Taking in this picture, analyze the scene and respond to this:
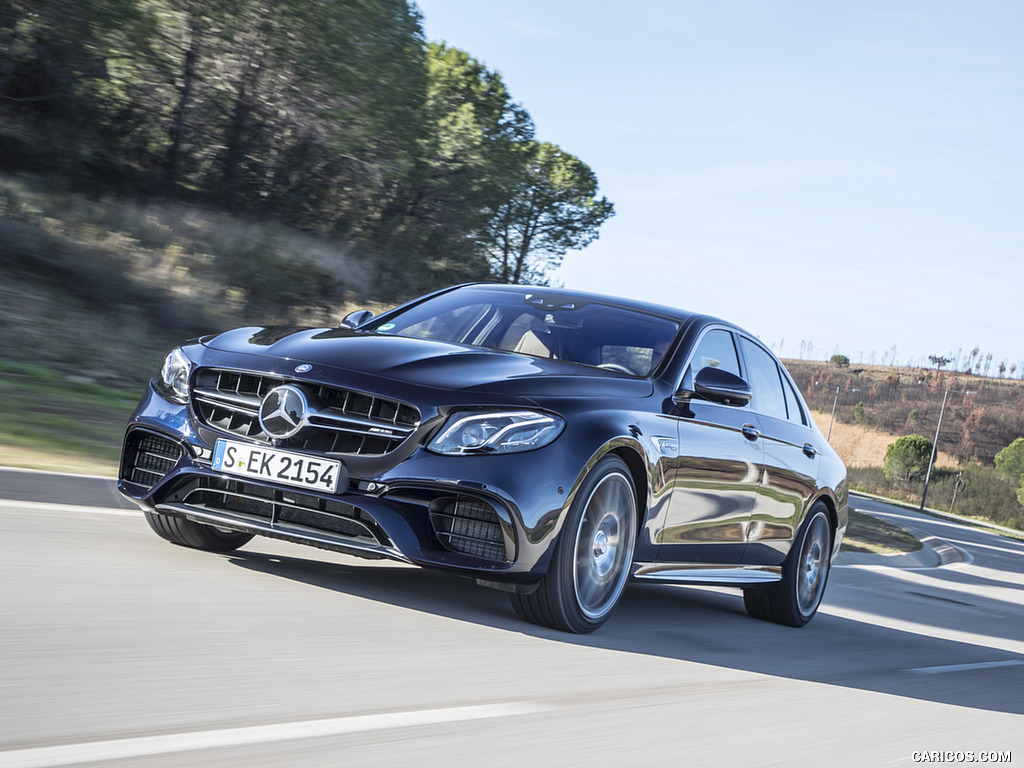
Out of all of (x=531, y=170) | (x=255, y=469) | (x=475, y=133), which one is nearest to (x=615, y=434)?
(x=255, y=469)

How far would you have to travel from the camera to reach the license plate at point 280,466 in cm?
454

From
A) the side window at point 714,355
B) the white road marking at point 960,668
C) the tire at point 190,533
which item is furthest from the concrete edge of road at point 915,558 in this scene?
the tire at point 190,533

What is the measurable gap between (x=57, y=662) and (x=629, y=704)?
1.87 m

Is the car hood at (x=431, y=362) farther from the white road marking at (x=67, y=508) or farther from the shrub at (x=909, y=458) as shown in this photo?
the shrub at (x=909, y=458)

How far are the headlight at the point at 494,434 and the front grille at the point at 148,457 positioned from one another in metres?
1.20

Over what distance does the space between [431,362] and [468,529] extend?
0.75 m

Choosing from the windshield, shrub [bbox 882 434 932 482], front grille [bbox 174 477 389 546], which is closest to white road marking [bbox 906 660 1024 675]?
the windshield

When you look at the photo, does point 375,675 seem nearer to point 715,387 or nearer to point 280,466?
point 280,466

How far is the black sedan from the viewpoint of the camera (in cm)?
452

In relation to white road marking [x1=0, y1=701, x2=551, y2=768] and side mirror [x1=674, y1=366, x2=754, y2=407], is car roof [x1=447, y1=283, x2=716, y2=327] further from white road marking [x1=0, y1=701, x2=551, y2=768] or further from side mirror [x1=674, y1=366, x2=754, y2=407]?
white road marking [x1=0, y1=701, x2=551, y2=768]

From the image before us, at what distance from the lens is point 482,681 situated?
13.1 feet

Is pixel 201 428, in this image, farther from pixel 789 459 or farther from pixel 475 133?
pixel 475 133

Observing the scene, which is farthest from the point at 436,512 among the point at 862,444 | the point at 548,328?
the point at 862,444

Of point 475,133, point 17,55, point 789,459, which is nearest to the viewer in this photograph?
point 789,459
